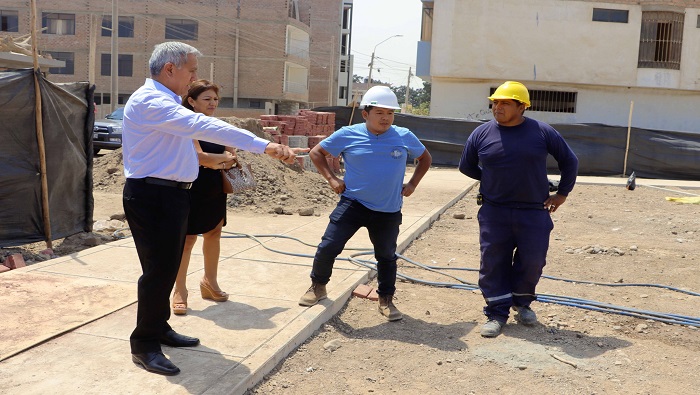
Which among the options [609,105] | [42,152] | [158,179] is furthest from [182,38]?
[158,179]

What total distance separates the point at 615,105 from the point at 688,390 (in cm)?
2846

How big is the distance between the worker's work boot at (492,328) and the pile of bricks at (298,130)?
9.03 meters

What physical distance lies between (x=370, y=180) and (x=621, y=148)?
783 inches

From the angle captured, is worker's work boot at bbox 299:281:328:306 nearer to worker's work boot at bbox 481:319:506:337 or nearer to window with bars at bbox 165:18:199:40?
worker's work boot at bbox 481:319:506:337

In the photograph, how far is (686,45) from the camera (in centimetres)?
3053

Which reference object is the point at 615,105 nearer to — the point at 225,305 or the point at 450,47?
the point at 450,47

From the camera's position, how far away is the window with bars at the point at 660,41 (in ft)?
100

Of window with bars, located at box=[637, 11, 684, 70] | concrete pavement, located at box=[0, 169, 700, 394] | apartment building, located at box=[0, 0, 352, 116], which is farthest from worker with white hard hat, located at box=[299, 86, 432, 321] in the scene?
apartment building, located at box=[0, 0, 352, 116]

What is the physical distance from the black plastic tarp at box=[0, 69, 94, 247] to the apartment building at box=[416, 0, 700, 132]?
22.8 m

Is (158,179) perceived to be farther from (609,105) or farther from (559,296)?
(609,105)

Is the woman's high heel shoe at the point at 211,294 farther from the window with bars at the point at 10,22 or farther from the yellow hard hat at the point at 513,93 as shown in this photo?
the window with bars at the point at 10,22

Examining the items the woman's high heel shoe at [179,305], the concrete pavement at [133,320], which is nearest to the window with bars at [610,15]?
the concrete pavement at [133,320]

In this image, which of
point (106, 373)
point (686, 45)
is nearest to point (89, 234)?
point (106, 373)

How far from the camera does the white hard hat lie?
5484 mm
